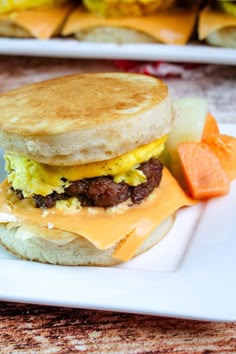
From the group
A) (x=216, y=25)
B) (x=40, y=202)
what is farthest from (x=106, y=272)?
(x=216, y=25)

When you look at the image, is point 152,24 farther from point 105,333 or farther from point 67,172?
point 105,333

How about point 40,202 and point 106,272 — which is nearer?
point 106,272

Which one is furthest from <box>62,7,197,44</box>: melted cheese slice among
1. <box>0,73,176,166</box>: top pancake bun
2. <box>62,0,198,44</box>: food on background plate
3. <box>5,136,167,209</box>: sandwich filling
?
<box>5,136,167,209</box>: sandwich filling

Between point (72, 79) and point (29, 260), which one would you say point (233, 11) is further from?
point (29, 260)

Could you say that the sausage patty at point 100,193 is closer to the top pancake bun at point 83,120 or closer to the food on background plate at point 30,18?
the top pancake bun at point 83,120

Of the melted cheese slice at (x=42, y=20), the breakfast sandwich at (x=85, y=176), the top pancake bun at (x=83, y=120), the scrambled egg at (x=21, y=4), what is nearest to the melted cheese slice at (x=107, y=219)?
the breakfast sandwich at (x=85, y=176)
